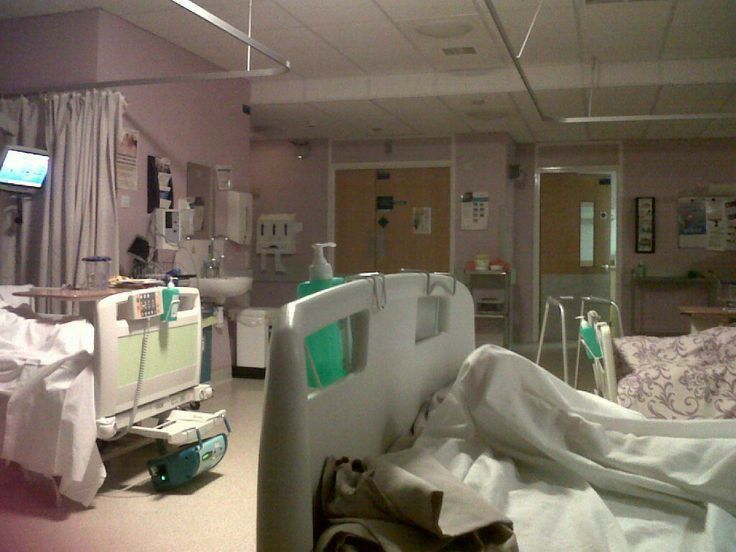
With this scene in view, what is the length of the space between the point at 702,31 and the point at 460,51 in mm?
1679

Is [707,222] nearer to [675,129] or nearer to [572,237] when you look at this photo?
[675,129]

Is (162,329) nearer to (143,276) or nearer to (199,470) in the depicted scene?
(199,470)

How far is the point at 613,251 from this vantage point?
8.17 m

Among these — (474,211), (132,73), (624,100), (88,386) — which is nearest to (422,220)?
(474,211)

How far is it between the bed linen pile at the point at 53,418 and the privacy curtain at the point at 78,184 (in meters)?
1.40

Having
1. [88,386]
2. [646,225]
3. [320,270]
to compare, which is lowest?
[88,386]

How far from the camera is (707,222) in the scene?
784 centimetres

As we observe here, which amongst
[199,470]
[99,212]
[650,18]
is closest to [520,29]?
[650,18]

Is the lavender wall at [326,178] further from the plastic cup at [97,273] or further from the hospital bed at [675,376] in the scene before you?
the hospital bed at [675,376]

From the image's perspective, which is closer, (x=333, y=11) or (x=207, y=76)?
(x=207, y=76)

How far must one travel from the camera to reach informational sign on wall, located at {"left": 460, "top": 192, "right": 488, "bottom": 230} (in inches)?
310

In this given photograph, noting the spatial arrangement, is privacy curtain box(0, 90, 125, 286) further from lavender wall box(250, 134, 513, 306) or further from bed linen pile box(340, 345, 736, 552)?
lavender wall box(250, 134, 513, 306)

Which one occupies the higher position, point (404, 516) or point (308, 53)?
point (308, 53)

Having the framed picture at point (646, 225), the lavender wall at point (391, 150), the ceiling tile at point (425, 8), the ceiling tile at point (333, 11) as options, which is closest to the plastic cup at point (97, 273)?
the ceiling tile at point (333, 11)
